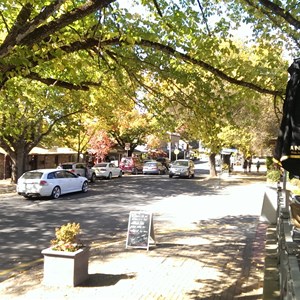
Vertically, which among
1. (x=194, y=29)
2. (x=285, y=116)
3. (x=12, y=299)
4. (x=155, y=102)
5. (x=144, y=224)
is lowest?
(x=12, y=299)

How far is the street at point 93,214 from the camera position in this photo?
32.8 feet

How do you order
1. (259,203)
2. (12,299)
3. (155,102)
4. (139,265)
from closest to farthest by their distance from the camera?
(12,299) < (139,265) < (155,102) < (259,203)

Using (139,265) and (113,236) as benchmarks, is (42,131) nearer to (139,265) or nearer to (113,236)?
(113,236)

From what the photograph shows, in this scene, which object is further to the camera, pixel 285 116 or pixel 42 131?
Result: pixel 42 131

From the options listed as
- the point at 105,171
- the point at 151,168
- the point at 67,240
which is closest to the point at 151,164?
the point at 151,168

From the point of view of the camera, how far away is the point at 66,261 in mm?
6781

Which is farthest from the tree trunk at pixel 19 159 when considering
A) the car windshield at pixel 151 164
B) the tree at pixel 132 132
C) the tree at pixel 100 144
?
the car windshield at pixel 151 164

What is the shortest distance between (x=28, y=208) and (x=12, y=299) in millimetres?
10742

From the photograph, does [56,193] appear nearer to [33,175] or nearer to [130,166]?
[33,175]

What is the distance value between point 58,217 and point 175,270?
7557 mm

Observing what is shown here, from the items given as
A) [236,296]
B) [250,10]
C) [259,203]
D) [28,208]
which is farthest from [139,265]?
[259,203]

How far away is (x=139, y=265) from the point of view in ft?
26.2

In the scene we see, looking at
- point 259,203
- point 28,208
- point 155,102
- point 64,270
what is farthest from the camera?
point 259,203

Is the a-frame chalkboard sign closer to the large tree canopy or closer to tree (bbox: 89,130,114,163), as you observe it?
the large tree canopy
